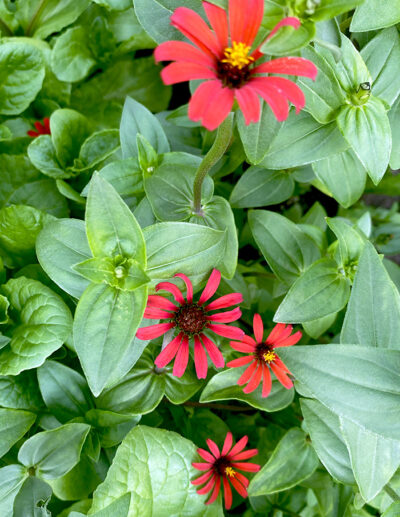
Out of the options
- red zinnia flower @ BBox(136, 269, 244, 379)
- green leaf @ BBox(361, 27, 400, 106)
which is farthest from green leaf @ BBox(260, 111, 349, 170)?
red zinnia flower @ BBox(136, 269, 244, 379)

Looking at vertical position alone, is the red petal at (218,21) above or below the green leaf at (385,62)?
above

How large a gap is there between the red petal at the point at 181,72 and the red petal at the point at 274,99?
6cm

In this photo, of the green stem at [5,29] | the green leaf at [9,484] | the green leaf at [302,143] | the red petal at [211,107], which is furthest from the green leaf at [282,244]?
the green stem at [5,29]

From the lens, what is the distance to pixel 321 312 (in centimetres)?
93

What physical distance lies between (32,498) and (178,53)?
708 mm

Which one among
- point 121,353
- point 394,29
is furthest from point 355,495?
point 394,29

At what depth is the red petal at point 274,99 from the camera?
570 mm

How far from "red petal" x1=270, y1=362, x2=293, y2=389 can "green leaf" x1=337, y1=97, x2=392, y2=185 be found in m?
0.36

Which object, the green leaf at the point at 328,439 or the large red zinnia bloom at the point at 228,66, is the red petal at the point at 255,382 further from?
the large red zinnia bloom at the point at 228,66

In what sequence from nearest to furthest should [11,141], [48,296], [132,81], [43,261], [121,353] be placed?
1. [121,353]
2. [43,261]
3. [48,296]
4. [11,141]
5. [132,81]

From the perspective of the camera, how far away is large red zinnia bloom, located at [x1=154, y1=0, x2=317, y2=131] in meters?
0.56

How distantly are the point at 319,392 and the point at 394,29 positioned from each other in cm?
66

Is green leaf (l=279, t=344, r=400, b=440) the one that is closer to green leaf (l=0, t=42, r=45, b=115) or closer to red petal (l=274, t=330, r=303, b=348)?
red petal (l=274, t=330, r=303, b=348)

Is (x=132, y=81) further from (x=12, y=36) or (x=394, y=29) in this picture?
(x=394, y=29)
